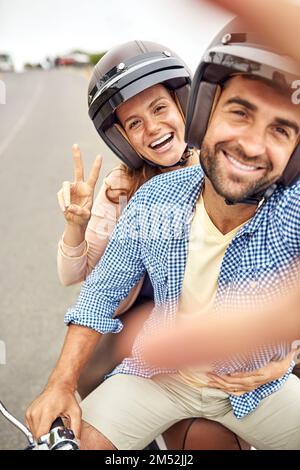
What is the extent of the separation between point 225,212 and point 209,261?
0.12 m

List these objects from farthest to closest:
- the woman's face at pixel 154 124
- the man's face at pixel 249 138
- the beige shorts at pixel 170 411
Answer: the woman's face at pixel 154 124 < the beige shorts at pixel 170 411 < the man's face at pixel 249 138

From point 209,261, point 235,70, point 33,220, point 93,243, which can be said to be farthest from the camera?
point 33,220

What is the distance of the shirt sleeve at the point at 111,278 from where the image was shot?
1427 millimetres

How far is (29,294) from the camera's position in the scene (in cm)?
318

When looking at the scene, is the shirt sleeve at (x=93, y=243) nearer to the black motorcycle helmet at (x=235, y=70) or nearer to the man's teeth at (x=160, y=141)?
the man's teeth at (x=160, y=141)

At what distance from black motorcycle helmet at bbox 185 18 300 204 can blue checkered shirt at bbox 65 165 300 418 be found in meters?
0.09

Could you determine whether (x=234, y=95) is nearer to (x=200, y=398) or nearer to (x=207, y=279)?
(x=207, y=279)

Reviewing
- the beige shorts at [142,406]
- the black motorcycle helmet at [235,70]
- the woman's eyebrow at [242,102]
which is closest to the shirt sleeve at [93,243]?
the beige shorts at [142,406]

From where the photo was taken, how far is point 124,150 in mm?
1807

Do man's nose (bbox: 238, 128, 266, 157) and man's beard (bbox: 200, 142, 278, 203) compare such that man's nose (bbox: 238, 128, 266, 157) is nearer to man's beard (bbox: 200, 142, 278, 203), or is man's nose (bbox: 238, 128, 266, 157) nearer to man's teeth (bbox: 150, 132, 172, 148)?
man's beard (bbox: 200, 142, 278, 203)

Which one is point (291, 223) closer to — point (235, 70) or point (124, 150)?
point (235, 70)

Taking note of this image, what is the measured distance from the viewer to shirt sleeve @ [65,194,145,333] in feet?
4.68

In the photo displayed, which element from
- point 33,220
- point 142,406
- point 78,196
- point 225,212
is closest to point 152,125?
point 78,196

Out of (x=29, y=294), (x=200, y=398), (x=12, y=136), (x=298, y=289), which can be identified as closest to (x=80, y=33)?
(x=298, y=289)
